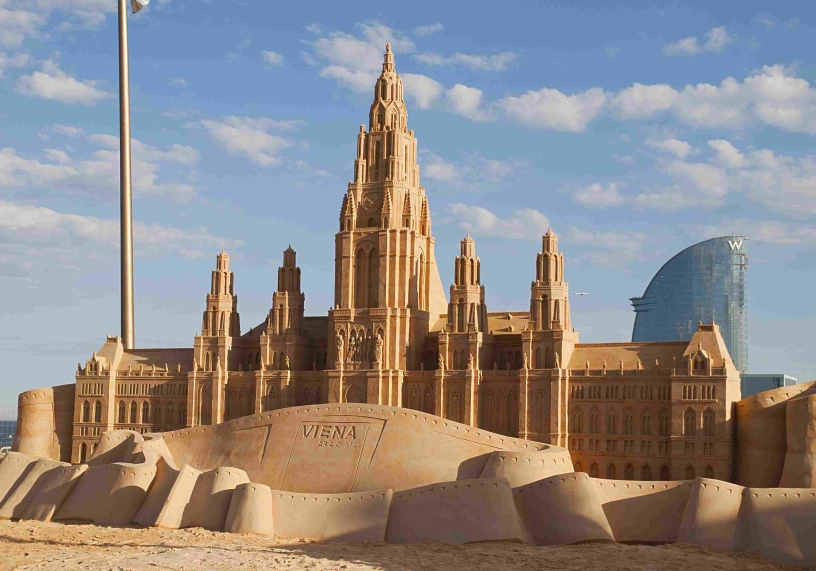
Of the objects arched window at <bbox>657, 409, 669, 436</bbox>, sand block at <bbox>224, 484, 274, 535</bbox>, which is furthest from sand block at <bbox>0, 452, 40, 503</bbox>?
arched window at <bbox>657, 409, 669, 436</bbox>

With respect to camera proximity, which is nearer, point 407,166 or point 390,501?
point 390,501

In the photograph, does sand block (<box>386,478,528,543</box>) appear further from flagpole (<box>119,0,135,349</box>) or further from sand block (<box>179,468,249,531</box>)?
flagpole (<box>119,0,135,349</box>)

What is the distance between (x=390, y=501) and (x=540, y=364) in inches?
1527

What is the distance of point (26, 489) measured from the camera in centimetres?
7125

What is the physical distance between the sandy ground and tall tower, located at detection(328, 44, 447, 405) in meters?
44.4

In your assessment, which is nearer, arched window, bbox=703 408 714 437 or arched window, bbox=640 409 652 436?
arched window, bbox=703 408 714 437

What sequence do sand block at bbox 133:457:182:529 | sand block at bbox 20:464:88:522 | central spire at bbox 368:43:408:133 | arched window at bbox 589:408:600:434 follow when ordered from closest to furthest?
sand block at bbox 133:457:182:529 → sand block at bbox 20:464:88:522 → arched window at bbox 589:408:600:434 → central spire at bbox 368:43:408:133

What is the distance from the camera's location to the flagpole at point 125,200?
390 feet

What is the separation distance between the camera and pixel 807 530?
56.2 m

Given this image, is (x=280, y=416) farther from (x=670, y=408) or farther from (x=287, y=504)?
(x=670, y=408)

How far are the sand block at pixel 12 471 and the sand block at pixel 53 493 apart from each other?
11.4 feet

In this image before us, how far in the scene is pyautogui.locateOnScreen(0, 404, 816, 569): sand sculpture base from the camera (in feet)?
190

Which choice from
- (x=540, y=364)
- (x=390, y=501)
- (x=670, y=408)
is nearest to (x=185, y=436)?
(x=390, y=501)

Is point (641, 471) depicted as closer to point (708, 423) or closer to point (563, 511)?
point (708, 423)
